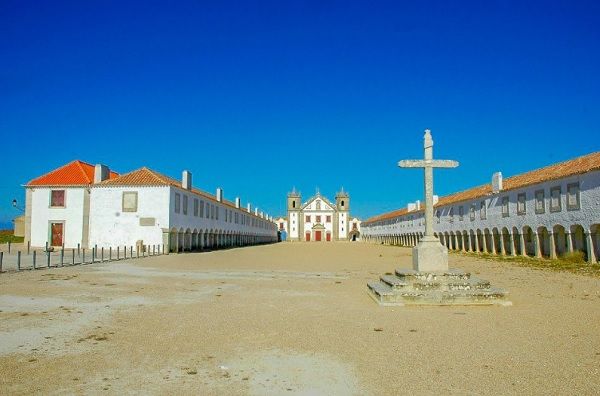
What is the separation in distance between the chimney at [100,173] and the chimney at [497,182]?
3056 cm

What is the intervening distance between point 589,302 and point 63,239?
35.1m

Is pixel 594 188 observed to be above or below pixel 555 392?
above

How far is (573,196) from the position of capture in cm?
2583

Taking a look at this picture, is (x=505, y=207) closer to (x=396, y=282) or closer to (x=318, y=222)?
(x=396, y=282)

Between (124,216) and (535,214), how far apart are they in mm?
28639

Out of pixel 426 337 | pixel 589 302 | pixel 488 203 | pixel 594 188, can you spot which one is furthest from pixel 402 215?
pixel 426 337

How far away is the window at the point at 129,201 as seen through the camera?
34312 millimetres

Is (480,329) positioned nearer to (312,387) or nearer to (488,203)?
(312,387)

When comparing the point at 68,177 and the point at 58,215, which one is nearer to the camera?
the point at 58,215

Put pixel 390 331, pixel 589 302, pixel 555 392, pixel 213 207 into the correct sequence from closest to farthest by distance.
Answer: pixel 555 392, pixel 390 331, pixel 589 302, pixel 213 207

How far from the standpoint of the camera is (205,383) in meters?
4.52

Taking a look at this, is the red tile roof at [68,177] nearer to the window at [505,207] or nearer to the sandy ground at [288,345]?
the sandy ground at [288,345]

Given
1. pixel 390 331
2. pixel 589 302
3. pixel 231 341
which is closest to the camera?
pixel 231 341

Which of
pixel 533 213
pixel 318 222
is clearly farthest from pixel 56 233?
pixel 318 222
